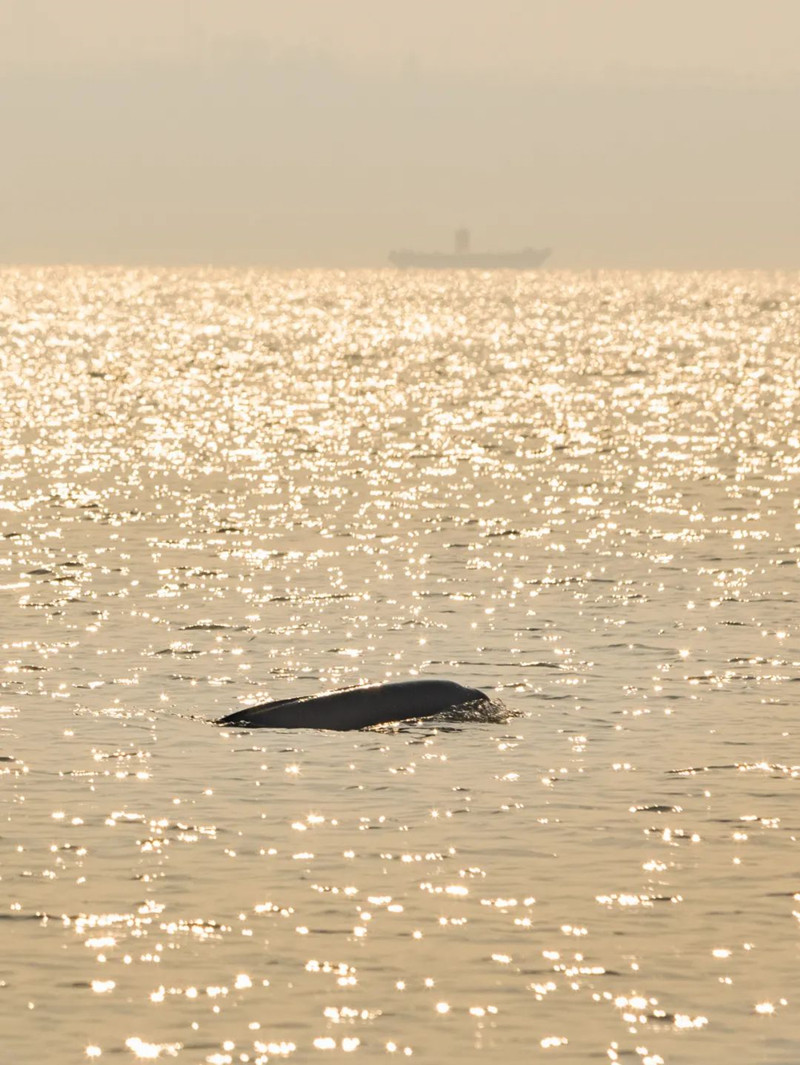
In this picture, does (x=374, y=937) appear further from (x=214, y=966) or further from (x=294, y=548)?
(x=294, y=548)

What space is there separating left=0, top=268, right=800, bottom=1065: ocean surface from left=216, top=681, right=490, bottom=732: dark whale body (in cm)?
56

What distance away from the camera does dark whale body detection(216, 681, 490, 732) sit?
32562mm

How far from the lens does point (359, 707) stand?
1292 inches

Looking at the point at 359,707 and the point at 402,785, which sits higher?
the point at 359,707

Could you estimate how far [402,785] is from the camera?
94.4 feet

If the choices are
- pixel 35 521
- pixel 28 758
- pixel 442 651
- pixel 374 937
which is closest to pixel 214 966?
pixel 374 937

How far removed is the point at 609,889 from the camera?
2377 cm

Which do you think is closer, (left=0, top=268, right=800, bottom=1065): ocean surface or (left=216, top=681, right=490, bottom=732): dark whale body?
(left=0, top=268, right=800, bottom=1065): ocean surface

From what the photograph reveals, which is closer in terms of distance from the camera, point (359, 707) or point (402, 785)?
point (402, 785)

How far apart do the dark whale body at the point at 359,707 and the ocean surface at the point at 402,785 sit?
1.85 ft

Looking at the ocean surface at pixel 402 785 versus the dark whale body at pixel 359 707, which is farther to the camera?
the dark whale body at pixel 359 707

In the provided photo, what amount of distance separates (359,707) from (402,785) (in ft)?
13.6

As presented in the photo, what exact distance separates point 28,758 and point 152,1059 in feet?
40.3

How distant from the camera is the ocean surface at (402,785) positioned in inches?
781
